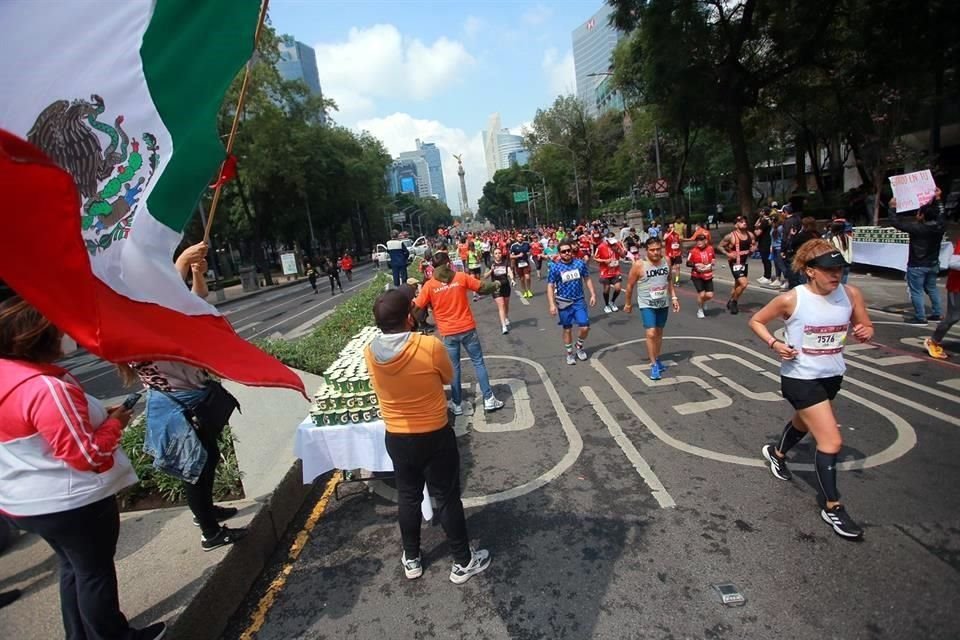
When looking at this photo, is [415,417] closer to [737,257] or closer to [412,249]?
[737,257]

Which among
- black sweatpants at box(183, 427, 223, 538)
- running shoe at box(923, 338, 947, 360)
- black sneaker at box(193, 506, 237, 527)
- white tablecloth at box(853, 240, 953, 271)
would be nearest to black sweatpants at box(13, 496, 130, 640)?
black sweatpants at box(183, 427, 223, 538)

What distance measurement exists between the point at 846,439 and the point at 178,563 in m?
5.35

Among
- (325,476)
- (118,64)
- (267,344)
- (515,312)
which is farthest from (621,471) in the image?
(515,312)

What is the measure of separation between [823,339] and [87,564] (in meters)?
4.39

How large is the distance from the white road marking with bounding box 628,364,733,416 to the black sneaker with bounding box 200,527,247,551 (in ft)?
14.0

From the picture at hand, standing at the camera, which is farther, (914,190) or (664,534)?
(914,190)

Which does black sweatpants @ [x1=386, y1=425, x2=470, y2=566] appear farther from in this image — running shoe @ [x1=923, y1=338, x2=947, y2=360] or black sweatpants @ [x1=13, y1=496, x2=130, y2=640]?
running shoe @ [x1=923, y1=338, x2=947, y2=360]

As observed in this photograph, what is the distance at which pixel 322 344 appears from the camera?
7.58 metres

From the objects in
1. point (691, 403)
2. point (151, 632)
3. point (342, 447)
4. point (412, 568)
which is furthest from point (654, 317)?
point (151, 632)

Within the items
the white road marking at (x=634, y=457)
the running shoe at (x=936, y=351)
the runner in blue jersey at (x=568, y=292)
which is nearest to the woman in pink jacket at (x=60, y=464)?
the white road marking at (x=634, y=457)

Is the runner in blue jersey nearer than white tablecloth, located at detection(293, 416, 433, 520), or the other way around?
white tablecloth, located at detection(293, 416, 433, 520)

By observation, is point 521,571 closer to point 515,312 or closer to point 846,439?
point 846,439

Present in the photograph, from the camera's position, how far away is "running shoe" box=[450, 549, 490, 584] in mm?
3326

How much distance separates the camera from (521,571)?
3.37 meters
